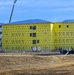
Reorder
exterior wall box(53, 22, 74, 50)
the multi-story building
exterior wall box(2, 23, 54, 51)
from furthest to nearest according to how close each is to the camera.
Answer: exterior wall box(2, 23, 54, 51) < the multi-story building < exterior wall box(53, 22, 74, 50)

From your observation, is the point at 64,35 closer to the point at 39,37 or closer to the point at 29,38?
the point at 39,37

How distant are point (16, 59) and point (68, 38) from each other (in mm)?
59272

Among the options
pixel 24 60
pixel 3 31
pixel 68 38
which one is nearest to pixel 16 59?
pixel 24 60

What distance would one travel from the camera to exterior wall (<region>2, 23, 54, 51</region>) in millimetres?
101044

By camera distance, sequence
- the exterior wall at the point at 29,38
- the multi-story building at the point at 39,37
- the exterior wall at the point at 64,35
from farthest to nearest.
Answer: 1. the exterior wall at the point at 29,38
2. the multi-story building at the point at 39,37
3. the exterior wall at the point at 64,35

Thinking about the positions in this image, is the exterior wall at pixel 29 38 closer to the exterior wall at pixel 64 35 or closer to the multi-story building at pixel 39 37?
the multi-story building at pixel 39 37

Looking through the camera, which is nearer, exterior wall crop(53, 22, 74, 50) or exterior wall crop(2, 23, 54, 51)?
exterior wall crop(53, 22, 74, 50)

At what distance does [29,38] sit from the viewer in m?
102

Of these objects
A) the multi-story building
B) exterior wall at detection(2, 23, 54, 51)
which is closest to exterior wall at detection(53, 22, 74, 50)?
the multi-story building

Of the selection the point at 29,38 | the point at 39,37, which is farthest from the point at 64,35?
the point at 29,38

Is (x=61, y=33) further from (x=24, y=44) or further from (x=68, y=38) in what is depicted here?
(x=24, y=44)

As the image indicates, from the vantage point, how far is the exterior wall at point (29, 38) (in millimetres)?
101044

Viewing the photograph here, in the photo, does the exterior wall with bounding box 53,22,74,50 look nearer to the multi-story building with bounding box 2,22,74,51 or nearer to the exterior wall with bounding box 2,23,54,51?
the multi-story building with bounding box 2,22,74,51

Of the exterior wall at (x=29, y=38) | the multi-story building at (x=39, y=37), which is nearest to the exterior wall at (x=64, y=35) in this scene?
the multi-story building at (x=39, y=37)
